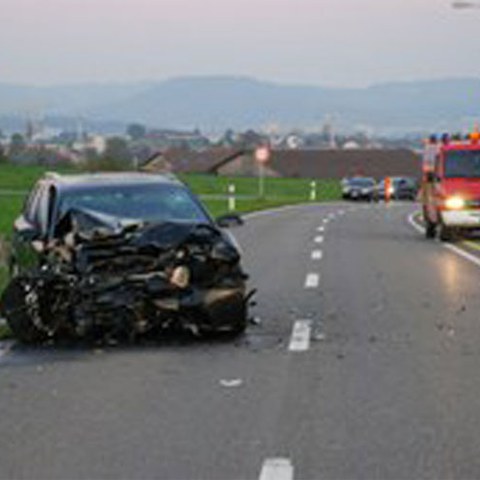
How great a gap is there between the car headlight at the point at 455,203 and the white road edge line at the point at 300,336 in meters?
15.1

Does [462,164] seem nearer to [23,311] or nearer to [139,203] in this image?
[139,203]

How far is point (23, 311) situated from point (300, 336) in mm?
2457

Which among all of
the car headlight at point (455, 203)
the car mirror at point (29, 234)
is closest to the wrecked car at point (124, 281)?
the car mirror at point (29, 234)

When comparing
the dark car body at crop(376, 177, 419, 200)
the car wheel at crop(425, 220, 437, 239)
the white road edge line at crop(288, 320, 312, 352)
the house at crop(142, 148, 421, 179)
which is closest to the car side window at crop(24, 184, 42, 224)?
the white road edge line at crop(288, 320, 312, 352)

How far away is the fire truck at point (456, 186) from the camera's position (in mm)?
27500

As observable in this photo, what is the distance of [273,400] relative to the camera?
8.56m

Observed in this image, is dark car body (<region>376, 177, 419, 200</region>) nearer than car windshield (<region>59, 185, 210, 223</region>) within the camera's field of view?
No

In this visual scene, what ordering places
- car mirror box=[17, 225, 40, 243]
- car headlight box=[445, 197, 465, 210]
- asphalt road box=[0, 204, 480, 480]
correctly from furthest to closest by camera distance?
1. car headlight box=[445, 197, 465, 210]
2. car mirror box=[17, 225, 40, 243]
3. asphalt road box=[0, 204, 480, 480]

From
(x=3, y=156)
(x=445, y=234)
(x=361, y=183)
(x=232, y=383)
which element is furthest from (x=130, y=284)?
(x=3, y=156)

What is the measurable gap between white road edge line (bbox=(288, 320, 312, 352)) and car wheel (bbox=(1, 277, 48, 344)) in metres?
2.19

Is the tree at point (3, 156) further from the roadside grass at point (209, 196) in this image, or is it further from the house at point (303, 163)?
the house at point (303, 163)

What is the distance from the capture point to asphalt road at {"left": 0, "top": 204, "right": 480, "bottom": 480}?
22.1 ft

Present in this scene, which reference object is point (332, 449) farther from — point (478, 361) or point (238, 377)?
point (478, 361)

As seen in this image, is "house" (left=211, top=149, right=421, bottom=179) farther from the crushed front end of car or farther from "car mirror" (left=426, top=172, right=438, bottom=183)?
the crushed front end of car
